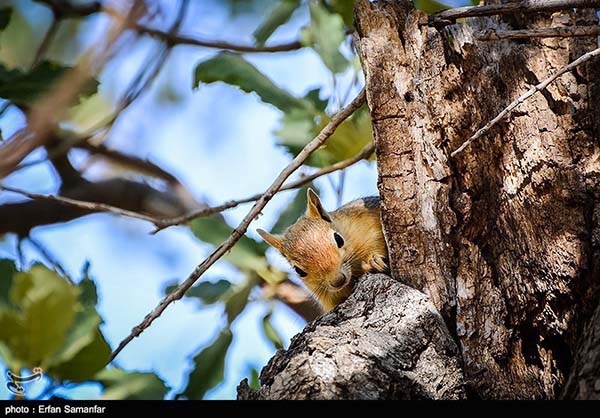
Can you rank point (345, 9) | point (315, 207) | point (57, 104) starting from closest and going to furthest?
point (57, 104)
point (315, 207)
point (345, 9)

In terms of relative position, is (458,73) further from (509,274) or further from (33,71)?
(33,71)

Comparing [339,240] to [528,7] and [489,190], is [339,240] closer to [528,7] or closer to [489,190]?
[489,190]

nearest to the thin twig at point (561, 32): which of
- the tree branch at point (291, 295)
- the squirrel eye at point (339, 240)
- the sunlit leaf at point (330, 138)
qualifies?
the sunlit leaf at point (330, 138)

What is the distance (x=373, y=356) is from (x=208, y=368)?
141cm

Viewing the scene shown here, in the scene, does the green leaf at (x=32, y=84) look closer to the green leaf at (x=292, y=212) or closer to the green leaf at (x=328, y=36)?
the green leaf at (x=328, y=36)

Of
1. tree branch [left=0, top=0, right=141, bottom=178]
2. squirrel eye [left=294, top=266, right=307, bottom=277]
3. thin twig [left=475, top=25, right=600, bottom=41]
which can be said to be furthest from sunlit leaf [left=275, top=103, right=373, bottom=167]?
tree branch [left=0, top=0, right=141, bottom=178]

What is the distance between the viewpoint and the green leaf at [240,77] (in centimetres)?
294

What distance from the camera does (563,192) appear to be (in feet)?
6.61

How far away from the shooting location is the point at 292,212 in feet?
11.4

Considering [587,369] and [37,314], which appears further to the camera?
[37,314]

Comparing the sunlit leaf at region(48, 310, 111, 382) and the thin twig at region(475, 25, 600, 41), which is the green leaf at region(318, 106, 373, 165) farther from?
the sunlit leaf at region(48, 310, 111, 382)

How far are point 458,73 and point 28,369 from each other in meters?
1.30

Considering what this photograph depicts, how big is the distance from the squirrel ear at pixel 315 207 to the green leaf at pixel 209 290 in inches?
17.3

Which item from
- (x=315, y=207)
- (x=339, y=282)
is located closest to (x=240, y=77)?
(x=315, y=207)
